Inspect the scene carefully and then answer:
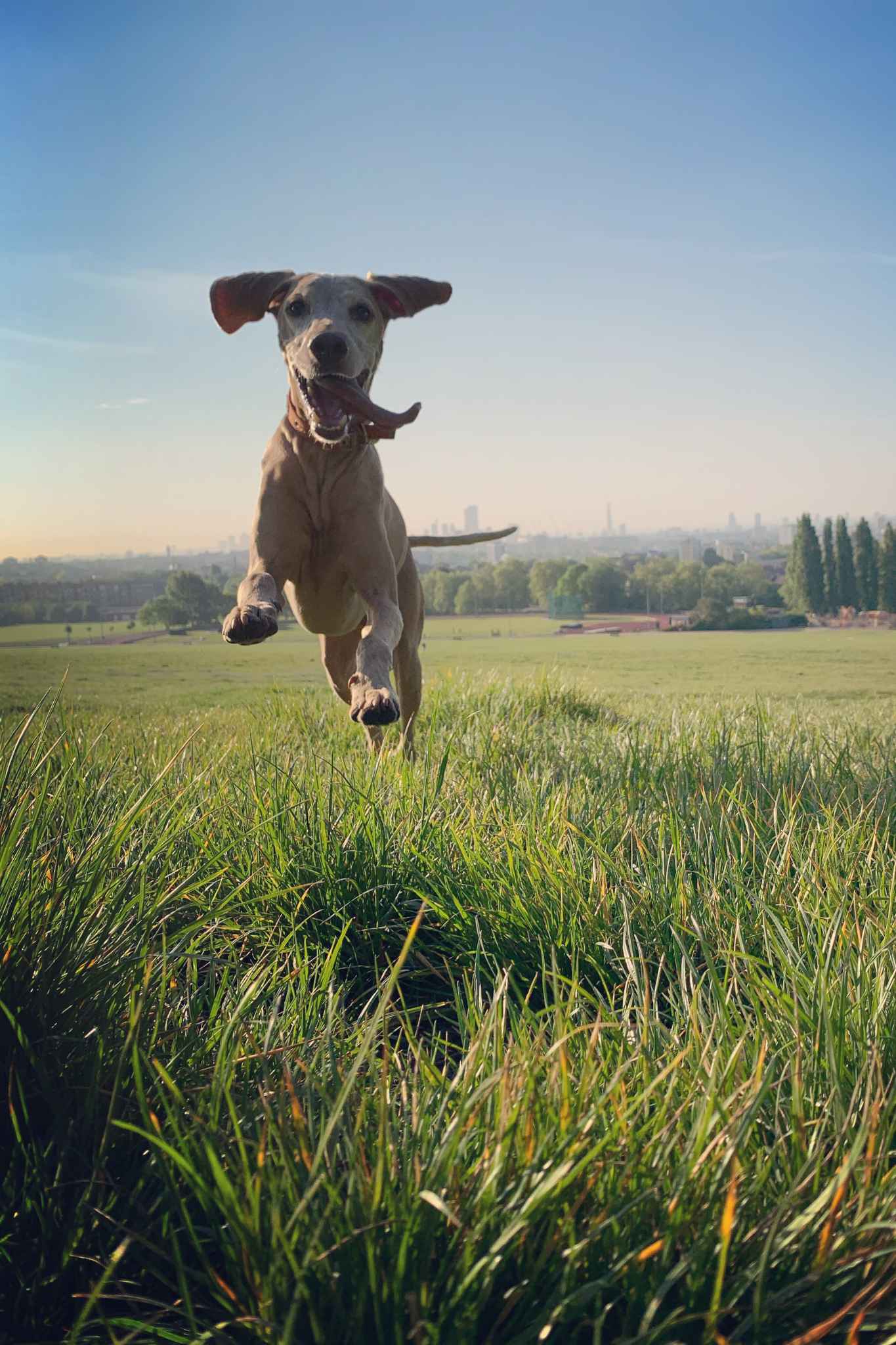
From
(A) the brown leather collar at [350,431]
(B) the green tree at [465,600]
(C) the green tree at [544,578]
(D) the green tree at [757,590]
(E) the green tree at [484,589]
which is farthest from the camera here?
(D) the green tree at [757,590]

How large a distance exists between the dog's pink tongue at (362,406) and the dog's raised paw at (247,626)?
0.91 metres

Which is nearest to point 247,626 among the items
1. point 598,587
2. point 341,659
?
point 341,659

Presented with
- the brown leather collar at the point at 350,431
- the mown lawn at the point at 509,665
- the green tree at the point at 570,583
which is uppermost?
the brown leather collar at the point at 350,431

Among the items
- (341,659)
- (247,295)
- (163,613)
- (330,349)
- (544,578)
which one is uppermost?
(247,295)

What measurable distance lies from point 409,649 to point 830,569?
1113 cm

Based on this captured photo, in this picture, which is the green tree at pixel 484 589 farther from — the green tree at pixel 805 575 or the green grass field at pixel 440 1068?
the green grass field at pixel 440 1068

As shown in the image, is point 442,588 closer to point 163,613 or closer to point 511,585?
point 511,585

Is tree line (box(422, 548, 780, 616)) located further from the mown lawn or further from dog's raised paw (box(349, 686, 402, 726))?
dog's raised paw (box(349, 686, 402, 726))

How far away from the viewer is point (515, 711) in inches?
299

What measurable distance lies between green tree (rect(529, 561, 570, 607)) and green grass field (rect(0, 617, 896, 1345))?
9.49m

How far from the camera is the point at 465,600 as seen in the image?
12844 mm

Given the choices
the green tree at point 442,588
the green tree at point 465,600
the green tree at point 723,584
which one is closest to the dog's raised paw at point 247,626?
the green tree at point 442,588

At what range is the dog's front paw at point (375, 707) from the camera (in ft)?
10.5

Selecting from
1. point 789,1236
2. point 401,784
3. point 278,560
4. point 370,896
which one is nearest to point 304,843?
point 370,896
